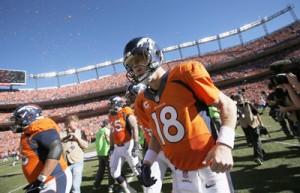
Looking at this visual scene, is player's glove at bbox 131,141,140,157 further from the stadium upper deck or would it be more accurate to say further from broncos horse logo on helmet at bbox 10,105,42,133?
the stadium upper deck

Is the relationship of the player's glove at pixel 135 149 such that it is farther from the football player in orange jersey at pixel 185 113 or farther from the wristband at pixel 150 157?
the football player in orange jersey at pixel 185 113

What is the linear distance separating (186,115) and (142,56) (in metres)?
0.74

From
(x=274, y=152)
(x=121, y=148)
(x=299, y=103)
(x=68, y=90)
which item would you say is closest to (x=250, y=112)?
(x=274, y=152)

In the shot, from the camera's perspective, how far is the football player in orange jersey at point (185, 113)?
6.19 feet

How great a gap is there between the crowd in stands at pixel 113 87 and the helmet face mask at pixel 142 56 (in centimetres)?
3449

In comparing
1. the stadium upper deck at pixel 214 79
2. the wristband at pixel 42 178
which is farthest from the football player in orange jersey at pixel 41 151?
the stadium upper deck at pixel 214 79

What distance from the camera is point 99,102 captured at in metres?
48.5

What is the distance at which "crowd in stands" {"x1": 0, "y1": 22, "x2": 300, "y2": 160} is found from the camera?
38.5 meters

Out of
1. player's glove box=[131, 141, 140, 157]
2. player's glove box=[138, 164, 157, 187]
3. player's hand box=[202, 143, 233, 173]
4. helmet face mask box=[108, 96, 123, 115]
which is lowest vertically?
player's glove box=[138, 164, 157, 187]

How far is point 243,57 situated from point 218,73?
5.42 metres

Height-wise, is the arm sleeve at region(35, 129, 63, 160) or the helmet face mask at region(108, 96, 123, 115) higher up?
the helmet face mask at region(108, 96, 123, 115)

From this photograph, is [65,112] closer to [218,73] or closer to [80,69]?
[80,69]

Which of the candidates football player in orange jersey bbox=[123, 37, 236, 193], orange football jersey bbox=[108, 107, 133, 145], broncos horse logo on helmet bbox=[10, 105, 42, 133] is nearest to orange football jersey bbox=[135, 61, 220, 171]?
football player in orange jersey bbox=[123, 37, 236, 193]

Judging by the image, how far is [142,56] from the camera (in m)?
2.28
